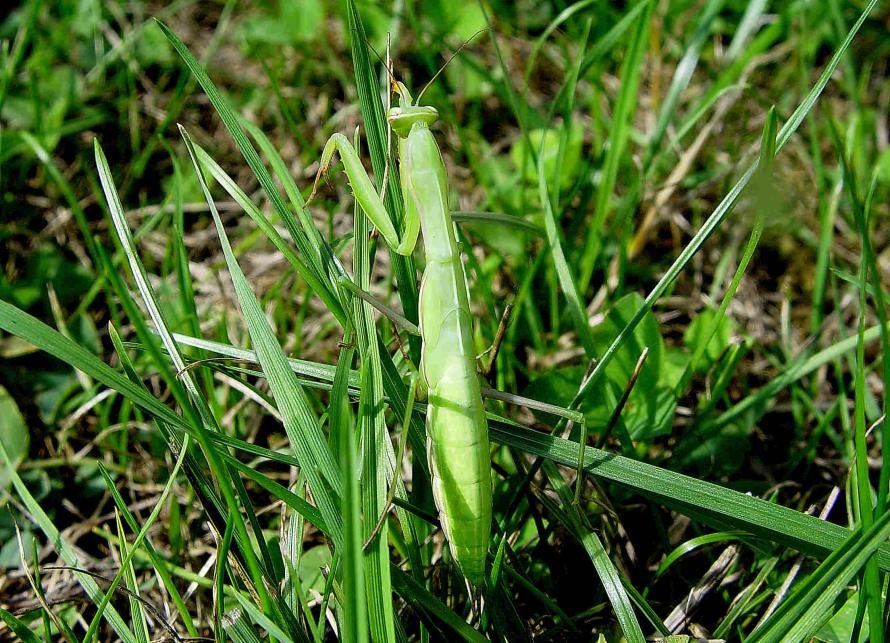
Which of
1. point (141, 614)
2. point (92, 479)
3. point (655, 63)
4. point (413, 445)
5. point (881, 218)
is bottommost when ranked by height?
point (92, 479)

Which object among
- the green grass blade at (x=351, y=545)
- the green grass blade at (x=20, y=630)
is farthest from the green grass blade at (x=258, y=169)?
the green grass blade at (x=20, y=630)

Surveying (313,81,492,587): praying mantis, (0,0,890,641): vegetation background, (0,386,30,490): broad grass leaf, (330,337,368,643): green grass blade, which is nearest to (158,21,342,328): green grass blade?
(0,0,890,641): vegetation background

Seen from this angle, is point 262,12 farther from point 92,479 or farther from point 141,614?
point 141,614

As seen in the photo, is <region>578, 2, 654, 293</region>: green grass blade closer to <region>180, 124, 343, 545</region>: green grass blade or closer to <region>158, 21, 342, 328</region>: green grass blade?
<region>158, 21, 342, 328</region>: green grass blade

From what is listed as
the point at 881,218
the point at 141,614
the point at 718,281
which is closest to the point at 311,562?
the point at 141,614

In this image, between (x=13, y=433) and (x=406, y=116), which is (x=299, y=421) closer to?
(x=406, y=116)

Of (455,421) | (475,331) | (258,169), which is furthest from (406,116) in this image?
(475,331)
